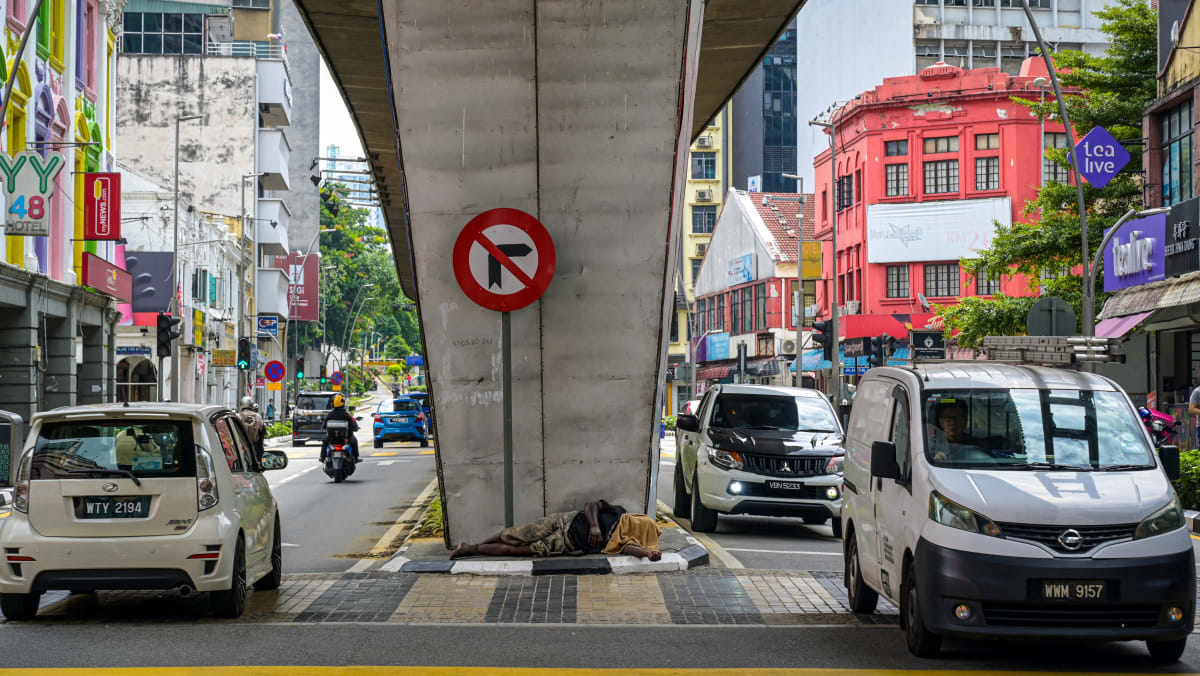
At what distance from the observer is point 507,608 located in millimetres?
10461

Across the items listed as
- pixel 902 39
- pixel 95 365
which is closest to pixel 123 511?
pixel 95 365

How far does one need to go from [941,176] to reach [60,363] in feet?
119

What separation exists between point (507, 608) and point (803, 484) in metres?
6.79

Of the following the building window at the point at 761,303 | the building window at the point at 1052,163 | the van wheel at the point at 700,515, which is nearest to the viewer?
the van wheel at the point at 700,515

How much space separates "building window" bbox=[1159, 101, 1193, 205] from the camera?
3281 centimetres

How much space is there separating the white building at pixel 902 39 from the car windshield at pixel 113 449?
6820 cm

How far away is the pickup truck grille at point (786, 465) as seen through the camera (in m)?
16.7

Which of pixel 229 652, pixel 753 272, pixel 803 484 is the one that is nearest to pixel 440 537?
pixel 803 484

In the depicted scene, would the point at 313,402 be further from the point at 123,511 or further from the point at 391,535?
the point at 123,511

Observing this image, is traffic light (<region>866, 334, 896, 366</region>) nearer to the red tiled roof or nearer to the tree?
the tree

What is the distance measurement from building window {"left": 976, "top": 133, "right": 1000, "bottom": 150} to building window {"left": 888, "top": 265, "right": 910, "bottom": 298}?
5584 millimetres

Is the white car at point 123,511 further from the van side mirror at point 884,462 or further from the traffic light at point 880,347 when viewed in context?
the traffic light at point 880,347

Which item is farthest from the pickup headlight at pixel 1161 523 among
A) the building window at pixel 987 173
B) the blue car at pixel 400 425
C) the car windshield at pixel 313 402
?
the building window at pixel 987 173

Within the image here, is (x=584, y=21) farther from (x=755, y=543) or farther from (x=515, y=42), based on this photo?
(x=755, y=543)
